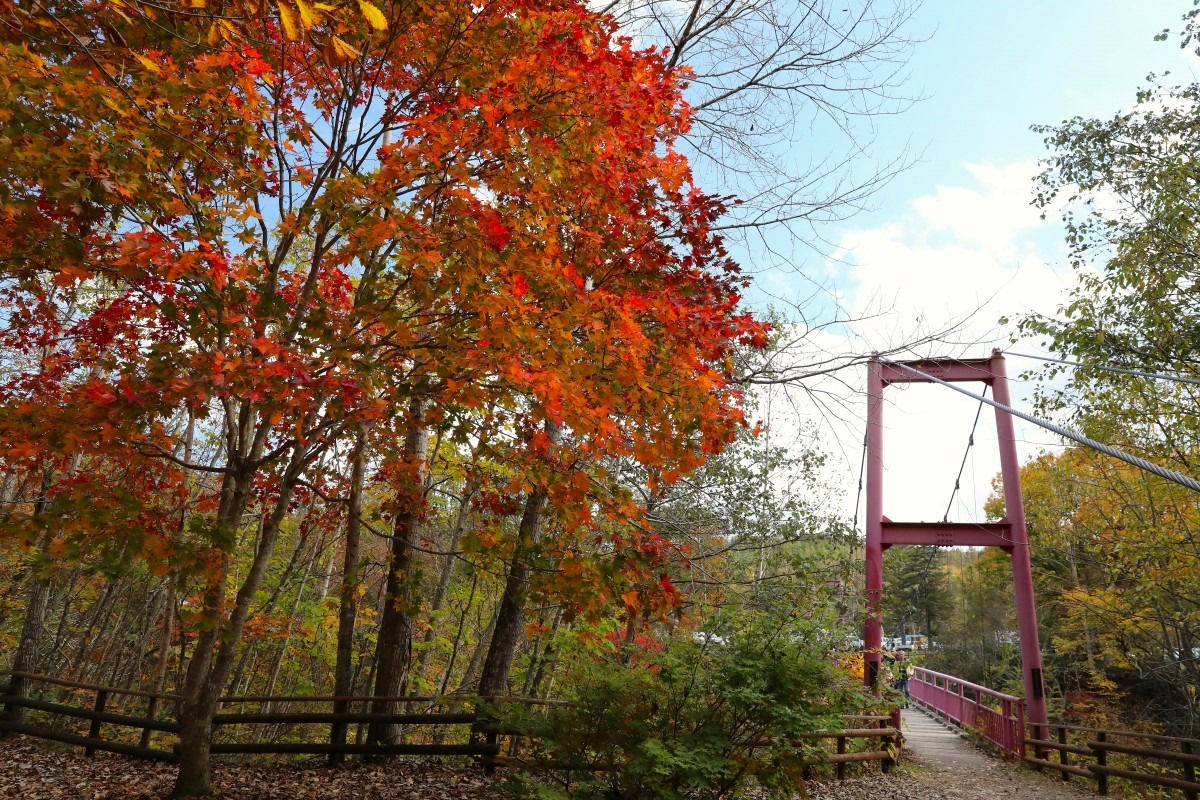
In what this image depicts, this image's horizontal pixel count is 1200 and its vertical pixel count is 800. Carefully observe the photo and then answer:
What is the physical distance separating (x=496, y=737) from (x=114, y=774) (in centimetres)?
311

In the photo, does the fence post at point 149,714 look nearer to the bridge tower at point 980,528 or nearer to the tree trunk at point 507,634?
the tree trunk at point 507,634

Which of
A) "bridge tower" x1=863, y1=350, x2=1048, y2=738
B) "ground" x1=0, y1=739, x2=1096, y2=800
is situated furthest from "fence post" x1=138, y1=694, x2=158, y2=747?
"bridge tower" x1=863, y1=350, x2=1048, y2=738

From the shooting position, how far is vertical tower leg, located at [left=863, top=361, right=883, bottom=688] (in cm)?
916

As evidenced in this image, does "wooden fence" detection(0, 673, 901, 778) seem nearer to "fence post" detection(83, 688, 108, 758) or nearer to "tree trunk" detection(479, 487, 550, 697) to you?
"fence post" detection(83, 688, 108, 758)

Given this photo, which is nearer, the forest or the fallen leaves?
the forest

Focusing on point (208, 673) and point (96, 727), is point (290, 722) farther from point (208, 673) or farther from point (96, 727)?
point (96, 727)

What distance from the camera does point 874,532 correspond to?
1085cm

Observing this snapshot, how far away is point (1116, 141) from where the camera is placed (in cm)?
912

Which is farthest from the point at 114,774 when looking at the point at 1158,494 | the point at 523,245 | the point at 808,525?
the point at 1158,494

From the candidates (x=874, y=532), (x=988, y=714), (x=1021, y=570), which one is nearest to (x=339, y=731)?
(x=874, y=532)

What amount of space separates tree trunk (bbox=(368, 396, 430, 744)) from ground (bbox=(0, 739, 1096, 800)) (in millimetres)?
451

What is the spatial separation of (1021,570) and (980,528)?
2.53 feet

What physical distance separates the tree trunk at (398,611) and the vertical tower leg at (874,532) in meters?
5.49

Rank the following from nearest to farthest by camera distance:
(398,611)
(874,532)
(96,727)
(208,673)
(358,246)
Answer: (358,246)
(208,673)
(398,611)
(96,727)
(874,532)
